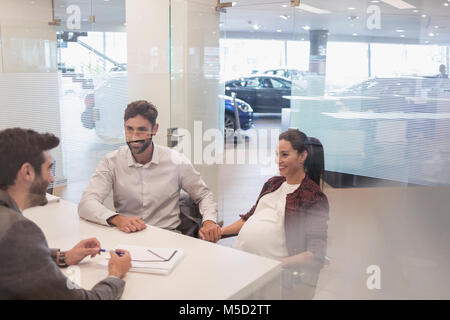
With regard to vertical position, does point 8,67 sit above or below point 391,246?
above

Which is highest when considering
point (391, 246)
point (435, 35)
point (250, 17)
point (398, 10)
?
point (250, 17)

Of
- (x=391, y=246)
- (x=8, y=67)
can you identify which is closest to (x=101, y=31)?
(x=8, y=67)

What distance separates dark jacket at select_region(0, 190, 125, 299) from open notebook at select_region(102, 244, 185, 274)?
35 cm

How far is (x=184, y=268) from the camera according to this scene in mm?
1527

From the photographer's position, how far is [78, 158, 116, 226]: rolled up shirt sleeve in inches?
79.2

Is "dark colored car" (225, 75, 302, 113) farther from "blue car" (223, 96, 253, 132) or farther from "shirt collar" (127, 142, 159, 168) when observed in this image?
"shirt collar" (127, 142, 159, 168)

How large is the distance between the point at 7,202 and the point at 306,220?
50.8 inches

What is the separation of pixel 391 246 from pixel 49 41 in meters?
3.33

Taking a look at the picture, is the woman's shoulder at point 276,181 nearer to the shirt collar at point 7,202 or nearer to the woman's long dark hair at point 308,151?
the woman's long dark hair at point 308,151

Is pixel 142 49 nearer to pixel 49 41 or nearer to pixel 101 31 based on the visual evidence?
pixel 101 31

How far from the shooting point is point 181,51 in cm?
332

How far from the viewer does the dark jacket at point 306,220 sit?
2.00 m

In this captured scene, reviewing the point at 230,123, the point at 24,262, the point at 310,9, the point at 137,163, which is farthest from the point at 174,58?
the point at 230,123

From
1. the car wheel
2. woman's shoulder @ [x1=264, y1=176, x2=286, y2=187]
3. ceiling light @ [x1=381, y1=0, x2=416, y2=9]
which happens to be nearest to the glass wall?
ceiling light @ [x1=381, y1=0, x2=416, y2=9]
